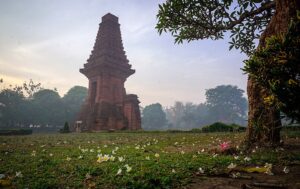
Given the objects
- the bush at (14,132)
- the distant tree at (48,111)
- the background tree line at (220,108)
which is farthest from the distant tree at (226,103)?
the bush at (14,132)

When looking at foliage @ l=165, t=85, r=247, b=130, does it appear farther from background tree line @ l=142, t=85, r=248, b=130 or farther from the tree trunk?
the tree trunk

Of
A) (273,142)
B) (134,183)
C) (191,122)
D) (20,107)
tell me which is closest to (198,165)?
(134,183)

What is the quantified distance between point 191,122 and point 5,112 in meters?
73.2

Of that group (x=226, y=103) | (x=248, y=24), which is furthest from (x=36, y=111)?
(x=226, y=103)

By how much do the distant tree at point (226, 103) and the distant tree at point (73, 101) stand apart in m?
56.0

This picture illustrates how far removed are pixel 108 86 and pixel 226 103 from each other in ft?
247

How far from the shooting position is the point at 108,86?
1796 inches

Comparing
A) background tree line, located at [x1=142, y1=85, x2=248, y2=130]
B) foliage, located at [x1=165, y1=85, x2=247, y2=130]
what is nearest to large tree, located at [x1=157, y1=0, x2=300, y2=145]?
background tree line, located at [x1=142, y1=85, x2=248, y2=130]

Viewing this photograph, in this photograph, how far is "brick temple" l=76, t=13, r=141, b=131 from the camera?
42869 mm

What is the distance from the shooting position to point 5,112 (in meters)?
61.0

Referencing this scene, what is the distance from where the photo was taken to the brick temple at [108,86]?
4287 cm

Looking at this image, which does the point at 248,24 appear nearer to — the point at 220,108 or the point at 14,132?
the point at 14,132

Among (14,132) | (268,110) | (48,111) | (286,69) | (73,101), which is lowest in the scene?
(14,132)

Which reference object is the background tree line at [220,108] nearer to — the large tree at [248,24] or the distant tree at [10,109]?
the distant tree at [10,109]
